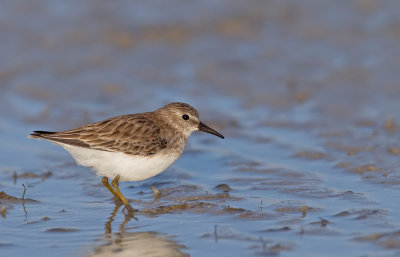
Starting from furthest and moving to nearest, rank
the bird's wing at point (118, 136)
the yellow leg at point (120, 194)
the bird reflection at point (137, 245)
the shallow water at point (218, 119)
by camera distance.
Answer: the yellow leg at point (120, 194) → the bird's wing at point (118, 136) → the shallow water at point (218, 119) → the bird reflection at point (137, 245)

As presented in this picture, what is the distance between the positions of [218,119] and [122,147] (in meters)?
3.79

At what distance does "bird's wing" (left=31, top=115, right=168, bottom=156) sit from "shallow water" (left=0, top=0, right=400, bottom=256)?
756 mm

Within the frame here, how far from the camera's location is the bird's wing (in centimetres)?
905

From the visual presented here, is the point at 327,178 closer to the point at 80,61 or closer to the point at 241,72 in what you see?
the point at 241,72

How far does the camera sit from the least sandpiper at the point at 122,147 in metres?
9.09

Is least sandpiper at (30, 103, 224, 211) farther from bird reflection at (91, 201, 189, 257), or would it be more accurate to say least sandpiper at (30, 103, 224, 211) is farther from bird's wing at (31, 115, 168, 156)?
bird reflection at (91, 201, 189, 257)

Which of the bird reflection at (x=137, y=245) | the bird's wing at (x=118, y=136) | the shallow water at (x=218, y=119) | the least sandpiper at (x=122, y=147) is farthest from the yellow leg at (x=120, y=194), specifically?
the bird reflection at (x=137, y=245)

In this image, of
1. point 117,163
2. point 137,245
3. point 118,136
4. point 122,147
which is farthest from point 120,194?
point 137,245

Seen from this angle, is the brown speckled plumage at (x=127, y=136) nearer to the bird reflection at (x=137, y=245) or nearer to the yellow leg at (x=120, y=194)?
the yellow leg at (x=120, y=194)

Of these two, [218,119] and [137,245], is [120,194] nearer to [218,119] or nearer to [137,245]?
[137,245]

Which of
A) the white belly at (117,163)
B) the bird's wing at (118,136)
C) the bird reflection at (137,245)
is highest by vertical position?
the bird's wing at (118,136)

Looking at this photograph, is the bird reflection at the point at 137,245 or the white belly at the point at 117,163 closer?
the bird reflection at the point at 137,245

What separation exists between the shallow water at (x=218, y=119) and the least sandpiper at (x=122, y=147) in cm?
47

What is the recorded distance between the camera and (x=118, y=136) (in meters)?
9.33
